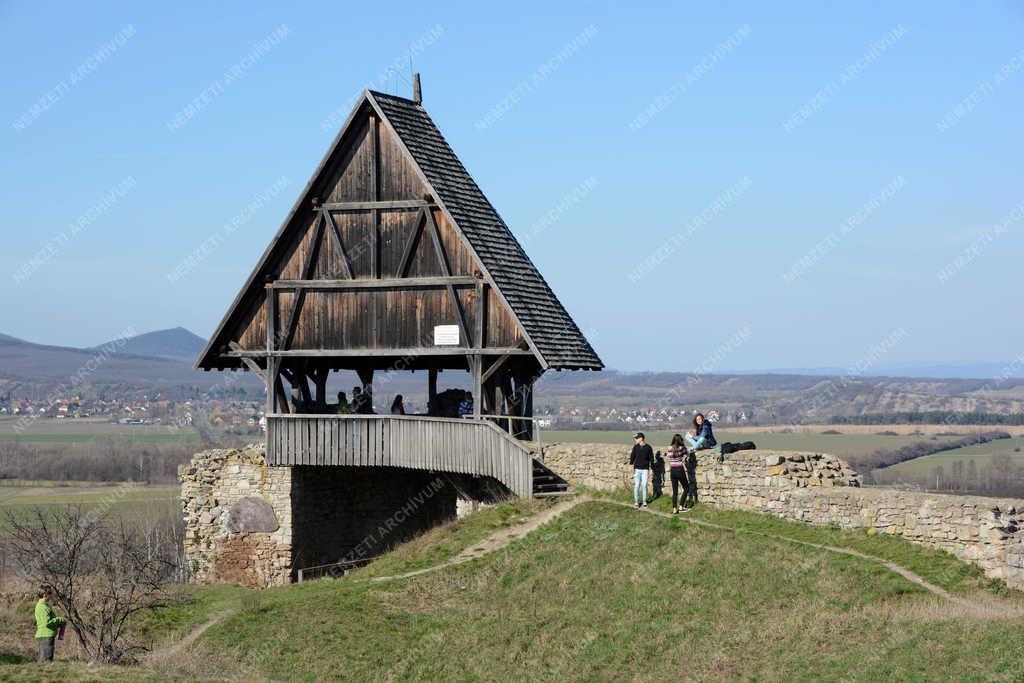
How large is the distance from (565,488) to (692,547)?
19.8 feet

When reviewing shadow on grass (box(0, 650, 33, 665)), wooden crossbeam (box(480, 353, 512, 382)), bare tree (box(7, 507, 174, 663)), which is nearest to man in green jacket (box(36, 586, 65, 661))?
shadow on grass (box(0, 650, 33, 665))

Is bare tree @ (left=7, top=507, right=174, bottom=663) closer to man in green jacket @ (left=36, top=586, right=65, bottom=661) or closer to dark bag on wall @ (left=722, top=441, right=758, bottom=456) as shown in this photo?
man in green jacket @ (left=36, top=586, right=65, bottom=661)

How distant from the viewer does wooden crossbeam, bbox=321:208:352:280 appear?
32125 mm

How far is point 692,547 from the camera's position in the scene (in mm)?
24281

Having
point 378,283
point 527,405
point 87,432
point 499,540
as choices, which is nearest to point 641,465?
point 499,540

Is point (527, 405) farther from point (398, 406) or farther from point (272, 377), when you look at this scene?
point (272, 377)

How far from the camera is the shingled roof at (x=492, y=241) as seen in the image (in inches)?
1199

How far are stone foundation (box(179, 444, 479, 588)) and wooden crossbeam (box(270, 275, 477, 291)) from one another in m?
4.42

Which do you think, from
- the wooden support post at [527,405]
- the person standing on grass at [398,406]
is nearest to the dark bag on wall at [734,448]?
the wooden support post at [527,405]

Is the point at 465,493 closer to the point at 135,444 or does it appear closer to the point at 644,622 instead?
the point at 644,622

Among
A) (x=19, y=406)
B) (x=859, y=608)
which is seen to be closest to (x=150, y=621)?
(x=859, y=608)

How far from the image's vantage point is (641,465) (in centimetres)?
2748

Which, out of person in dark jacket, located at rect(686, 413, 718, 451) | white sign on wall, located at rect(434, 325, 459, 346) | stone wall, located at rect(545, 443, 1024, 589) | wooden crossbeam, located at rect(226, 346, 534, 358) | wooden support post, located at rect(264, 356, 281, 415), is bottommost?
stone wall, located at rect(545, 443, 1024, 589)

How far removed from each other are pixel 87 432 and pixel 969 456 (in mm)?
111599
